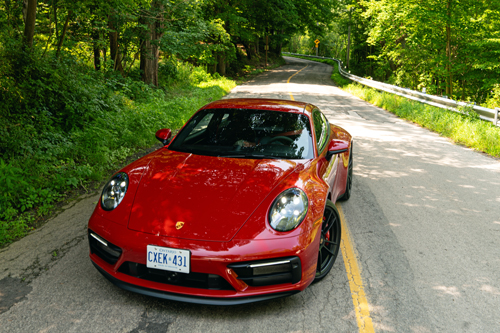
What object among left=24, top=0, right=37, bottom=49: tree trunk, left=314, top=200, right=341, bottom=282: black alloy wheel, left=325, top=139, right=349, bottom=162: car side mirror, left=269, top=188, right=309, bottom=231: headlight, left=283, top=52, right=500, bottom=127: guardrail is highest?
left=24, top=0, right=37, bottom=49: tree trunk

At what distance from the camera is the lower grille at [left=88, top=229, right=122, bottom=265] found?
9.48ft

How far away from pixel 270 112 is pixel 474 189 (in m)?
4.02

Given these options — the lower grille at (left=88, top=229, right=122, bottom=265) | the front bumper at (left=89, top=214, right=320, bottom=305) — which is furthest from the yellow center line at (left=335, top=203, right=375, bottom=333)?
the lower grille at (left=88, top=229, right=122, bottom=265)

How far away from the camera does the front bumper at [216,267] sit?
105 inches

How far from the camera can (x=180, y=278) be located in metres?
2.76

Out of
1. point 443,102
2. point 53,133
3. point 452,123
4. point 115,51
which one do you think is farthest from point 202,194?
point 115,51

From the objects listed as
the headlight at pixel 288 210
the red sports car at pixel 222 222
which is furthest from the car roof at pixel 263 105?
the headlight at pixel 288 210

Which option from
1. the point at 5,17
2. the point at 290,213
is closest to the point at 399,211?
the point at 290,213

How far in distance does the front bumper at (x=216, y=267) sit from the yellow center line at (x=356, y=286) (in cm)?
50

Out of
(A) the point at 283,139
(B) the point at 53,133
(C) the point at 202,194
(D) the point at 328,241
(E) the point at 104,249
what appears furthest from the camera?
(B) the point at 53,133

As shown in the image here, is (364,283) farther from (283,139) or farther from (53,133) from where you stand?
(53,133)

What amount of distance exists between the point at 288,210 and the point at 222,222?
539 mm

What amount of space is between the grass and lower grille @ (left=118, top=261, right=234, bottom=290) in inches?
329

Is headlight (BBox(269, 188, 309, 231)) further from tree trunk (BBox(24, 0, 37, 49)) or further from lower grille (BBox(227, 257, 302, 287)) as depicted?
tree trunk (BBox(24, 0, 37, 49))
